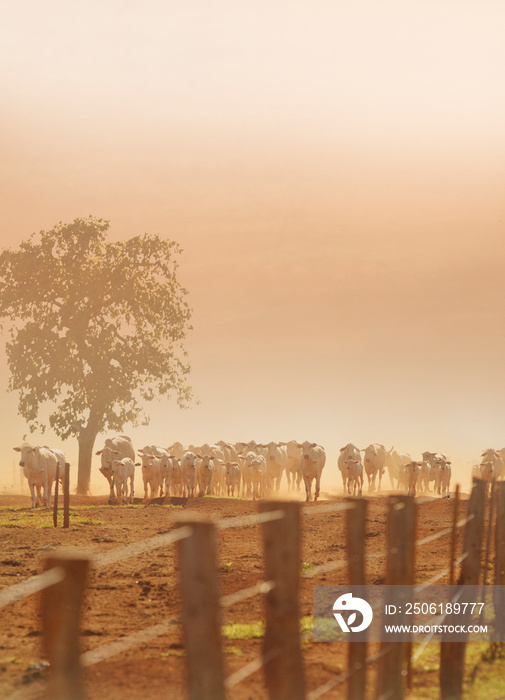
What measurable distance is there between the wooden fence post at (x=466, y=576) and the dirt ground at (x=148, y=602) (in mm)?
278

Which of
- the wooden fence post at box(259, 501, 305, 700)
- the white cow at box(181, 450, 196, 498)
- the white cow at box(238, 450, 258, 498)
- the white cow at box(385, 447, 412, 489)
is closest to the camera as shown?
the wooden fence post at box(259, 501, 305, 700)

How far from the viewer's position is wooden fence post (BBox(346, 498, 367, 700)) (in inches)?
247

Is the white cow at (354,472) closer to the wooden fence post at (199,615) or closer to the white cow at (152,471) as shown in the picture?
the white cow at (152,471)

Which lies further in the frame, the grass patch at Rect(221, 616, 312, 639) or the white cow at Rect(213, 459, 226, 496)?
the white cow at Rect(213, 459, 226, 496)

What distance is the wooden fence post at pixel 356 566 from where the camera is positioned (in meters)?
6.28

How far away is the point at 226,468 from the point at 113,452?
8.05 meters

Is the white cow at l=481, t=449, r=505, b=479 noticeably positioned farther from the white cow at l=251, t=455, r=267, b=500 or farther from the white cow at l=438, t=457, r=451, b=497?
the white cow at l=251, t=455, r=267, b=500

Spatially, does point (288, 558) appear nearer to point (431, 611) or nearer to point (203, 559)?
point (203, 559)

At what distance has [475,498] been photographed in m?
9.60

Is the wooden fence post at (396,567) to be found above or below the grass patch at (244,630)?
above

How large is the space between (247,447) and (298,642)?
5083cm

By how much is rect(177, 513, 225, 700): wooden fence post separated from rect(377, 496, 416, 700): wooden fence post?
329 centimetres

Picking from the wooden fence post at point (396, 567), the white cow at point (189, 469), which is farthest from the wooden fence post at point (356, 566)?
the white cow at point (189, 469)

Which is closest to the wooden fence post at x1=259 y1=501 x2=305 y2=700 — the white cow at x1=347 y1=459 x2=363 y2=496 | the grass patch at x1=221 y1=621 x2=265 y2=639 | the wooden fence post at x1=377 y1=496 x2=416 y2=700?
the wooden fence post at x1=377 y1=496 x2=416 y2=700
